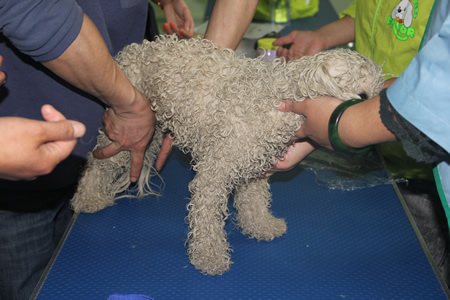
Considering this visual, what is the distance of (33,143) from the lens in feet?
1.88

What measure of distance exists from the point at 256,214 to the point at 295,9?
5.17 ft

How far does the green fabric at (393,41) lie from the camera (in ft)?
3.70

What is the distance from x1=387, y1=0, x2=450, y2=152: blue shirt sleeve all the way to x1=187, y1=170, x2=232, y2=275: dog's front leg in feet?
1.42

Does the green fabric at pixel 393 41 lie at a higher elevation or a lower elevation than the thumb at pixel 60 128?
lower

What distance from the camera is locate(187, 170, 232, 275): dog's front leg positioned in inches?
37.2

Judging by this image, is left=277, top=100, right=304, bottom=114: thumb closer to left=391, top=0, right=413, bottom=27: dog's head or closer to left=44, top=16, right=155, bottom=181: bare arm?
left=44, top=16, right=155, bottom=181: bare arm

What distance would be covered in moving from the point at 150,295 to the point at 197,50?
22.2 inches

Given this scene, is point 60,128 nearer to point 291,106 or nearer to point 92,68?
point 92,68

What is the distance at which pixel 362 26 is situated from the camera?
4.61ft

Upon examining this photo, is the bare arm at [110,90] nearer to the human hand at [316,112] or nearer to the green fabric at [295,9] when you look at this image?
the human hand at [316,112]

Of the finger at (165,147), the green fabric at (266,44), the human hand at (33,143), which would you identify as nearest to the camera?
the human hand at (33,143)

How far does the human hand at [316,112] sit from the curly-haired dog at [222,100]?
0.05 feet

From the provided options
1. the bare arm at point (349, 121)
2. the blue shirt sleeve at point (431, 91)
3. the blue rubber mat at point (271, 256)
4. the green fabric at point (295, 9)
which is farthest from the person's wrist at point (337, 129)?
the green fabric at point (295, 9)

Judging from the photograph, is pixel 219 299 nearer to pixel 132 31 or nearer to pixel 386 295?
pixel 386 295
